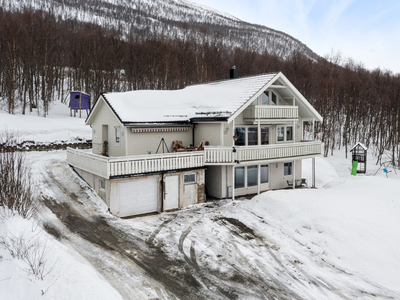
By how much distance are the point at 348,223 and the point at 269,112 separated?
9.21 m

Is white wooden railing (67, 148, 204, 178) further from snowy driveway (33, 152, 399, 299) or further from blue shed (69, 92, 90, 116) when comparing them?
blue shed (69, 92, 90, 116)

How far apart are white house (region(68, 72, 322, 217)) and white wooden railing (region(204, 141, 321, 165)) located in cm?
6

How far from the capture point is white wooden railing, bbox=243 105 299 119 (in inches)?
783

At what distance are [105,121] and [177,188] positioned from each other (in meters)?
7.58

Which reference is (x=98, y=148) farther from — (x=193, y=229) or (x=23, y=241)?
(x=23, y=241)

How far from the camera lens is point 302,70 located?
5556 centimetres

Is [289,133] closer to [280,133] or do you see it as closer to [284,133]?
[284,133]

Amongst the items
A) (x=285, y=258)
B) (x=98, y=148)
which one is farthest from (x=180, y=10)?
(x=285, y=258)

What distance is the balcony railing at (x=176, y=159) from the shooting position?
50.8 feet

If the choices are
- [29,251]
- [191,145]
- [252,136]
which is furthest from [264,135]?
[29,251]

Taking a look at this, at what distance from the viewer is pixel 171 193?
17266 millimetres

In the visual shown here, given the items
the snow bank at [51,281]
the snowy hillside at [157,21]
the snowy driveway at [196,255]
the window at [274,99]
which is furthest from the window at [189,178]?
the snowy hillside at [157,21]

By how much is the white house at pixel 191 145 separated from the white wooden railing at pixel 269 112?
69 mm

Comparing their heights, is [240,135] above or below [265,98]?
below
